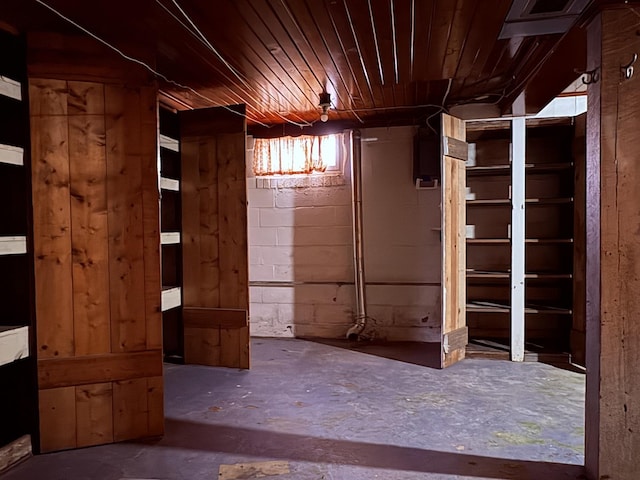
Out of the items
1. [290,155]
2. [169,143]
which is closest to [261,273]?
[290,155]

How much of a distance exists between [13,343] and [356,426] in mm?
1938

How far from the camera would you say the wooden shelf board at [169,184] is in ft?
12.2

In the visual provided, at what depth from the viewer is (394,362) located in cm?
408

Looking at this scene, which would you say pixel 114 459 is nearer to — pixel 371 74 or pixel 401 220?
pixel 371 74

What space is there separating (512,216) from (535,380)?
138 cm

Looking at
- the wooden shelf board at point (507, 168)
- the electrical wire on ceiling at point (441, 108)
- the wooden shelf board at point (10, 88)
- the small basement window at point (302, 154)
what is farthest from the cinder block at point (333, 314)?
the wooden shelf board at point (10, 88)

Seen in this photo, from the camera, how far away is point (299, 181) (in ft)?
16.7

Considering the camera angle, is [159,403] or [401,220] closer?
[159,403]

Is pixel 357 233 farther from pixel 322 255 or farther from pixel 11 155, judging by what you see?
pixel 11 155

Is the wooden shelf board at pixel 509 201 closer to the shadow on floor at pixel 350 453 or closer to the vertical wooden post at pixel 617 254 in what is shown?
the vertical wooden post at pixel 617 254

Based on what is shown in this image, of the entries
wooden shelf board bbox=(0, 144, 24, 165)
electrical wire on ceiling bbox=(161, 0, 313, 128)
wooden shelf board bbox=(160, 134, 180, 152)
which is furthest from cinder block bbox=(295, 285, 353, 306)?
wooden shelf board bbox=(0, 144, 24, 165)

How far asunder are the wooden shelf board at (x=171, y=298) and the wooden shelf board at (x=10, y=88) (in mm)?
1825

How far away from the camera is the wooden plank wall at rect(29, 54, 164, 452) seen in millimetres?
2434

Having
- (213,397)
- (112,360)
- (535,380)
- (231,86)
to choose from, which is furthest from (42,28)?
(535,380)
